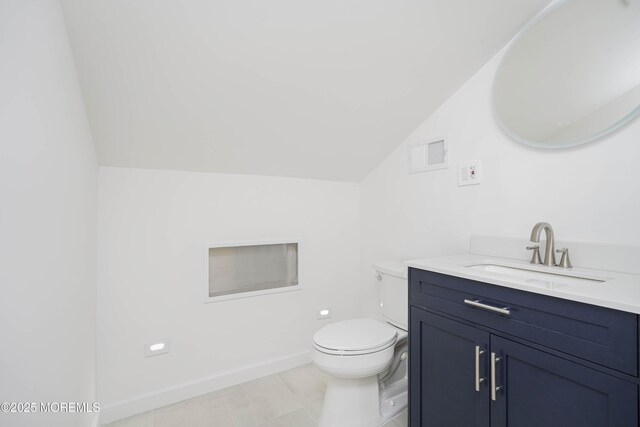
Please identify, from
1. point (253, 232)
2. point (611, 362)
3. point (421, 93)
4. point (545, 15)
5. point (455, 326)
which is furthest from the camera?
point (253, 232)

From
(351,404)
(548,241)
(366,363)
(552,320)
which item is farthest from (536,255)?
(351,404)

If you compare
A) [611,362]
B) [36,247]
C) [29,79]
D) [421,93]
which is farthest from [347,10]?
[611,362]

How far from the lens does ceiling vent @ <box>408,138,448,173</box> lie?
176cm

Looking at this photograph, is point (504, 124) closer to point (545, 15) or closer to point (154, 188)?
point (545, 15)

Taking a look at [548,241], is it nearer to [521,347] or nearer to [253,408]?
[521,347]

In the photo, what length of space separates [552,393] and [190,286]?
1.75 metres

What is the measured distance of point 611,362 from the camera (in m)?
0.75

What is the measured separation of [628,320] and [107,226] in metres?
2.11

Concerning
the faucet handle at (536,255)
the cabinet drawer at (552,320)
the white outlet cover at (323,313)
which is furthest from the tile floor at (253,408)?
the faucet handle at (536,255)

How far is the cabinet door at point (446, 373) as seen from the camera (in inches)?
40.8

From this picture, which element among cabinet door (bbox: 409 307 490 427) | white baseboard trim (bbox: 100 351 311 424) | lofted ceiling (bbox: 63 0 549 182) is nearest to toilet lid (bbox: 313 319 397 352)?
cabinet door (bbox: 409 307 490 427)

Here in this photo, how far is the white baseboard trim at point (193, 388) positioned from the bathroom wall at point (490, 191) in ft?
2.64

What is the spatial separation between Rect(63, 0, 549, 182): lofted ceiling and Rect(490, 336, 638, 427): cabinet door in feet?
4.36

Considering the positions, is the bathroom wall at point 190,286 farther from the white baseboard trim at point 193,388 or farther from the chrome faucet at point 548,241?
the chrome faucet at point 548,241
